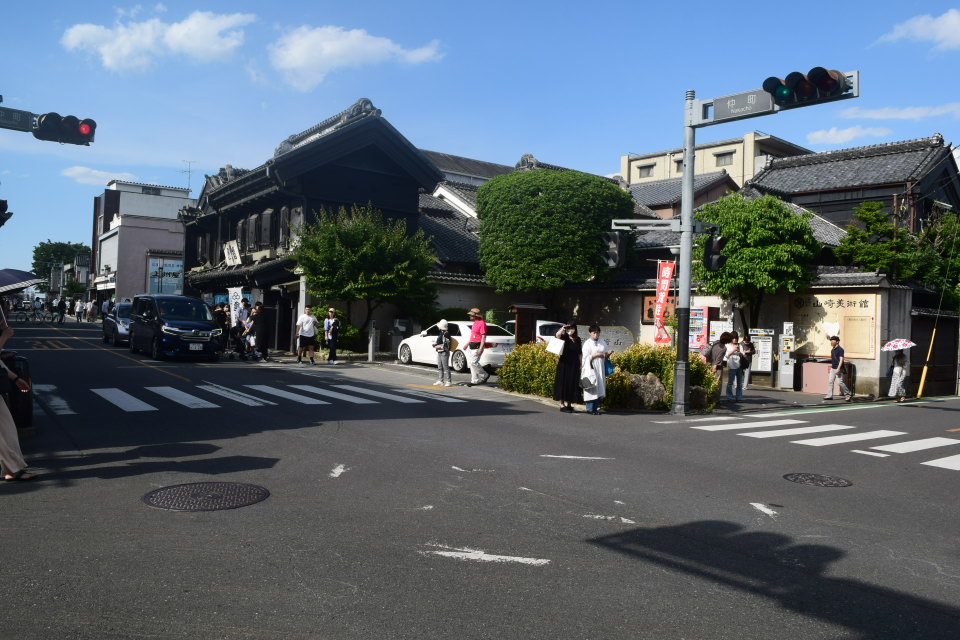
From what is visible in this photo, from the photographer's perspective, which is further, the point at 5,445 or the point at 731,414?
the point at 731,414

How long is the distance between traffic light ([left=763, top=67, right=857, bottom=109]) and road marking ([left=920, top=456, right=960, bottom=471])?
17.3 feet

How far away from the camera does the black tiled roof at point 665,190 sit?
133 feet

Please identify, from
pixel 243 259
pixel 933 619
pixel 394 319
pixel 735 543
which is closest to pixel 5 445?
pixel 735 543

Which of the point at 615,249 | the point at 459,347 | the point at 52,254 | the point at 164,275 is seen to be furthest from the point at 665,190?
the point at 52,254

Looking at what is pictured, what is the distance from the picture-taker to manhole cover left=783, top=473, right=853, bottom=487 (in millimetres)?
7819

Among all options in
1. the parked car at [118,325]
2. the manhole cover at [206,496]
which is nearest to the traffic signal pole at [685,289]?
the manhole cover at [206,496]

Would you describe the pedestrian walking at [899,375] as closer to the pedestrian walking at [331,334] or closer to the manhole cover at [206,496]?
the pedestrian walking at [331,334]

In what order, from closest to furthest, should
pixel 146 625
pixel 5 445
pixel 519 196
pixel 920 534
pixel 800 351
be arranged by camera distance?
1. pixel 146 625
2. pixel 920 534
3. pixel 5 445
4. pixel 800 351
5. pixel 519 196

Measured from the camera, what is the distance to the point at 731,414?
48.6ft

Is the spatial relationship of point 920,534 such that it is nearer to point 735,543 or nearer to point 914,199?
point 735,543

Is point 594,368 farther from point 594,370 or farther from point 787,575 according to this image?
point 787,575

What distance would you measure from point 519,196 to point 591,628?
76.9 ft

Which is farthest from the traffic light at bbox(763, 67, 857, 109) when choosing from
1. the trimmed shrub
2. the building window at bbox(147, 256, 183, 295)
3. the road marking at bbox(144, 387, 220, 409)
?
the building window at bbox(147, 256, 183, 295)

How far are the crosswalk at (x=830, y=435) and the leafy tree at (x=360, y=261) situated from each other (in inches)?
523
